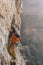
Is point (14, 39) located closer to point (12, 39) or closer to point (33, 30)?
point (12, 39)

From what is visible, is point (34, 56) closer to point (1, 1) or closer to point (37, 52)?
point (37, 52)

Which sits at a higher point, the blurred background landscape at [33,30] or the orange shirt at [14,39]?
the orange shirt at [14,39]

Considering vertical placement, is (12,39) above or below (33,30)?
above

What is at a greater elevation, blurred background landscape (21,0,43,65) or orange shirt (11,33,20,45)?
orange shirt (11,33,20,45)

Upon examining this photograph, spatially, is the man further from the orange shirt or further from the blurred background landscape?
the blurred background landscape

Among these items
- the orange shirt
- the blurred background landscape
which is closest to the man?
the orange shirt

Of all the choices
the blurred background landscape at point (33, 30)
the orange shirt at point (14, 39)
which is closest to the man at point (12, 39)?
the orange shirt at point (14, 39)

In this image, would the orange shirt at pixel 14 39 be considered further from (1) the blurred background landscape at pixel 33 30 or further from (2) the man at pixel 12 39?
(1) the blurred background landscape at pixel 33 30

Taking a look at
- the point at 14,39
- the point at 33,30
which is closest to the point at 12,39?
the point at 14,39

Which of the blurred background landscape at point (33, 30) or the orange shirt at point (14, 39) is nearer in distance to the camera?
the orange shirt at point (14, 39)
